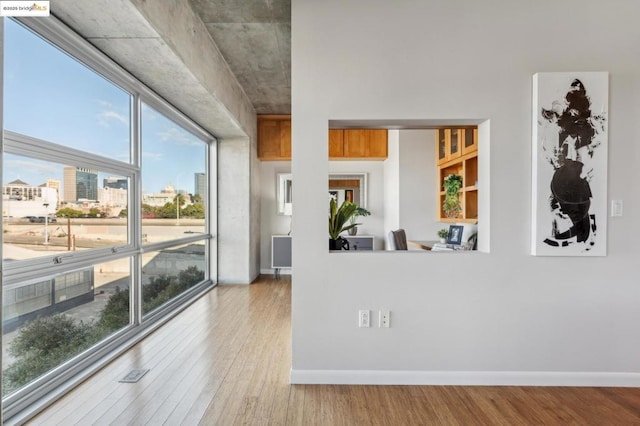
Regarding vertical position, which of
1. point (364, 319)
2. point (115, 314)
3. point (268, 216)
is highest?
point (268, 216)

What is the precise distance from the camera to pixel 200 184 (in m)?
4.95

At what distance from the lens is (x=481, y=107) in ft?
7.68

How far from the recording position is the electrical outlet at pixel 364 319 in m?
2.35

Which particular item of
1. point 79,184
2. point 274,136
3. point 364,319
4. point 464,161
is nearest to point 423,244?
point 464,161

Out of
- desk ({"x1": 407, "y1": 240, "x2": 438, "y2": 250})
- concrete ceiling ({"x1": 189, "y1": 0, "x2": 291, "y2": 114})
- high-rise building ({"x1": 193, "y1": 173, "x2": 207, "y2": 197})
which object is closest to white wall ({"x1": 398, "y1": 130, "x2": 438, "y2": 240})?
desk ({"x1": 407, "y1": 240, "x2": 438, "y2": 250})

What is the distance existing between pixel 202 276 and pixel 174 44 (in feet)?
11.5

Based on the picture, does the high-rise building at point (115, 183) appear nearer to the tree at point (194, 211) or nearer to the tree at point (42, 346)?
the tree at point (42, 346)

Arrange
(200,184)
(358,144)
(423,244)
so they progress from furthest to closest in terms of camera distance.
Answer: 1. (358,144)
2. (200,184)
3. (423,244)

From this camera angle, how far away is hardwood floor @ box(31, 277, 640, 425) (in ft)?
6.40

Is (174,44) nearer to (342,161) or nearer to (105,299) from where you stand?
(105,299)

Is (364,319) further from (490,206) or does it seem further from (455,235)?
(455,235)

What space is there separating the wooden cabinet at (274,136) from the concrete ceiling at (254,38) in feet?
3.38

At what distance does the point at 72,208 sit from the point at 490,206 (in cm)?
301

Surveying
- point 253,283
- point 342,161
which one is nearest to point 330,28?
point 342,161
